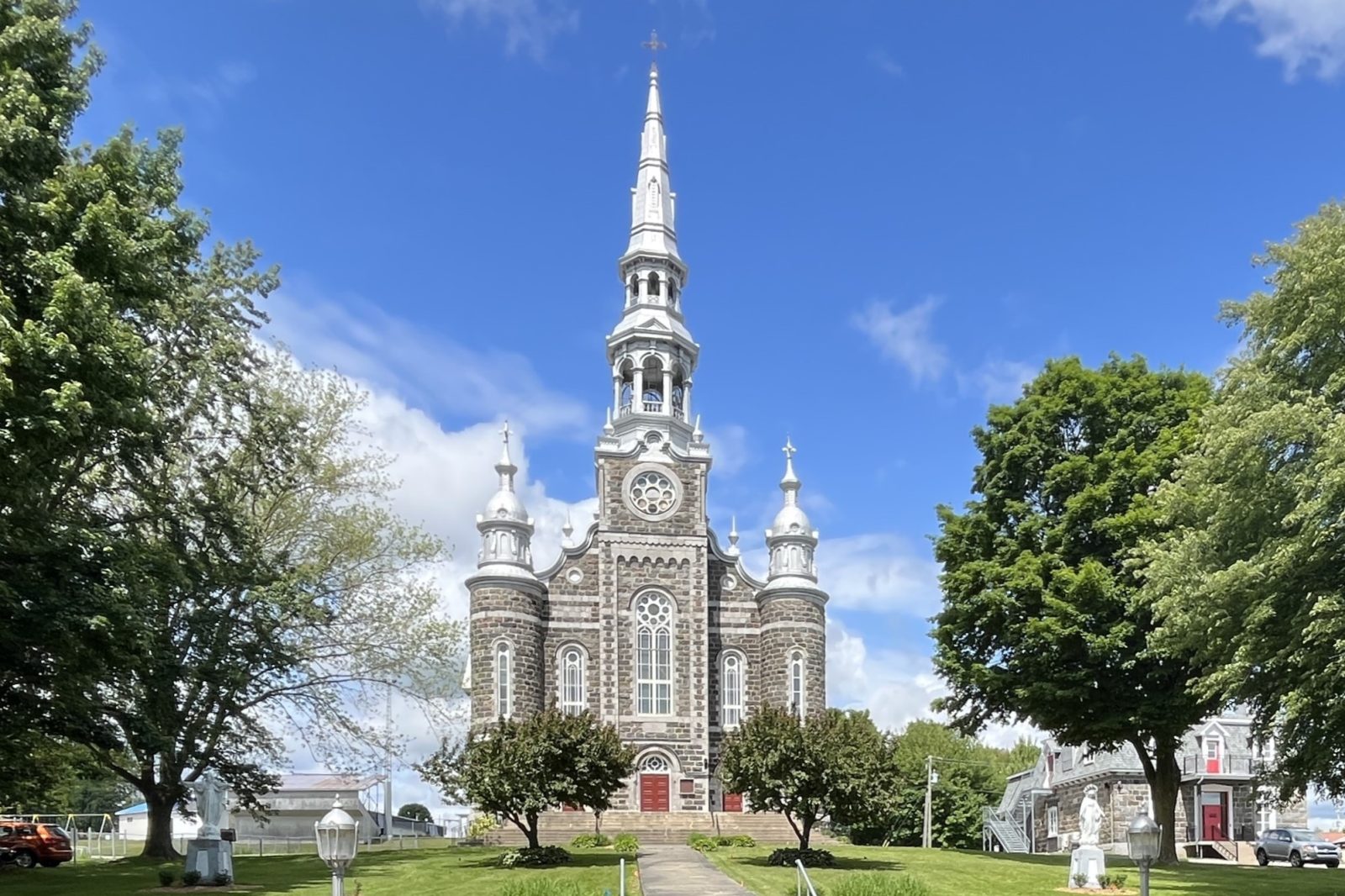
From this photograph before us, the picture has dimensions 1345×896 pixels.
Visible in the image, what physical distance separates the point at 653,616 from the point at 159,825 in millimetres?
21990

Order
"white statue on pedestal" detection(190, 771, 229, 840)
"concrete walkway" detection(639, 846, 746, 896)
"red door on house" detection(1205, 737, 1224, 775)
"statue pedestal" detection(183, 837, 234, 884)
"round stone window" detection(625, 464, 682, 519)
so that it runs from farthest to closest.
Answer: "round stone window" detection(625, 464, 682, 519) < "red door on house" detection(1205, 737, 1224, 775) < "white statue on pedestal" detection(190, 771, 229, 840) < "statue pedestal" detection(183, 837, 234, 884) < "concrete walkway" detection(639, 846, 746, 896)

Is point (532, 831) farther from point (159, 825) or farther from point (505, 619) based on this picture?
point (505, 619)

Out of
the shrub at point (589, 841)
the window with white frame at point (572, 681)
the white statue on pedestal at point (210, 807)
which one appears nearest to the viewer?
the white statue on pedestal at point (210, 807)

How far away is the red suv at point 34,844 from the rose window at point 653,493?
2541cm

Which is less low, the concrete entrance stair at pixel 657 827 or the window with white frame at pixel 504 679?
the window with white frame at pixel 504 679

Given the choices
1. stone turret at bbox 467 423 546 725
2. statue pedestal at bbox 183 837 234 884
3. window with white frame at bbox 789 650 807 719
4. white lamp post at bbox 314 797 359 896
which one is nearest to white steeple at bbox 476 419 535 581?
stone turret at bbox 467 423 546 725

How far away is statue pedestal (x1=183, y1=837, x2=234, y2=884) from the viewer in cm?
2542

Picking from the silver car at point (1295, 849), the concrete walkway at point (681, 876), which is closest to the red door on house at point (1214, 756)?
the silver car at point (1295, 849)

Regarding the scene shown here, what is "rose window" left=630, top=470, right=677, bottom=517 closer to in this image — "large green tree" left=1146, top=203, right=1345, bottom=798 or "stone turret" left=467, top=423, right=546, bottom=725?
"stone turret" left=467, top=423, right=546, bottom=725

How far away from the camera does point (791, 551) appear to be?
5238 centimetres

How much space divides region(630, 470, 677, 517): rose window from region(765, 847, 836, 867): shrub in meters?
23.9

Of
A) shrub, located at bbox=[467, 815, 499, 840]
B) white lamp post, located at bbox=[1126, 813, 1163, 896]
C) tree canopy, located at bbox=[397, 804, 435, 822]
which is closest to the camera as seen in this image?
white lamp post, located at bbox=[1126, 813, 1163, 896]

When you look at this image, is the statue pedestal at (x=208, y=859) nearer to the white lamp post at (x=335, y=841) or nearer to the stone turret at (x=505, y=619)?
the white lamp post at (x=335, y=841)

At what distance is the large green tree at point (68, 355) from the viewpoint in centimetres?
1788
